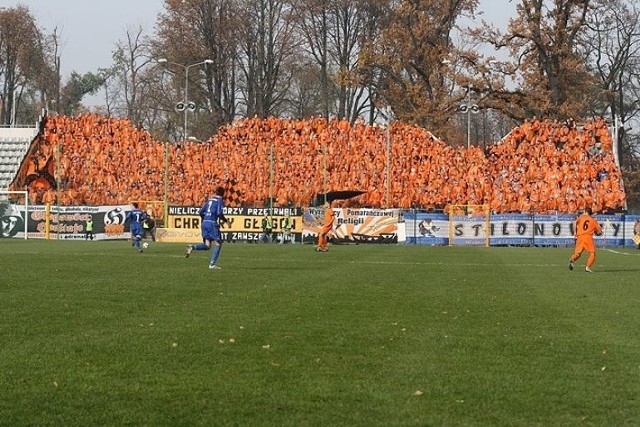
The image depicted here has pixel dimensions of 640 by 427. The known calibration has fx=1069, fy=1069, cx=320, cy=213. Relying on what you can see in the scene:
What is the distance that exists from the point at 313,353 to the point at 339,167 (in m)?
48.6

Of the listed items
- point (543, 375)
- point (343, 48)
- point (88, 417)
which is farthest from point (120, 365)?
point (343, 48)

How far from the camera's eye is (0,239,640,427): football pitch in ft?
25.1

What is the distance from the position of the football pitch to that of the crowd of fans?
3632 centimetres

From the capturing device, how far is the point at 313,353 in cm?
1032

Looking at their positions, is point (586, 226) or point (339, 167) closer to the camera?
point (586, 226)

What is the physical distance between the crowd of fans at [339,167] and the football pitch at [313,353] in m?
36.3

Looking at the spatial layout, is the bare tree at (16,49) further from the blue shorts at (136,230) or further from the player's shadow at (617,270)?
the player's shadow at (617,270)

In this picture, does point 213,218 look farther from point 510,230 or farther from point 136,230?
point 510,230

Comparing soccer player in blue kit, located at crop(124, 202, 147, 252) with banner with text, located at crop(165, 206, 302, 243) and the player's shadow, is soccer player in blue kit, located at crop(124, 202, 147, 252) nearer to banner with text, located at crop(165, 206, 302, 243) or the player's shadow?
banner with text, located at crop(165, 206, 302, 243)

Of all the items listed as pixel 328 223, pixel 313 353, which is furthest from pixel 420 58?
pixel 313 353

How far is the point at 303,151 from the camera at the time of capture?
2370 inches

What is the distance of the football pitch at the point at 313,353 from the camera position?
25.1ft

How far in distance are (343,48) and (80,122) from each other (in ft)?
62.7

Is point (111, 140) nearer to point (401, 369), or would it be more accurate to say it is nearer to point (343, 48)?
point (343, 48)
